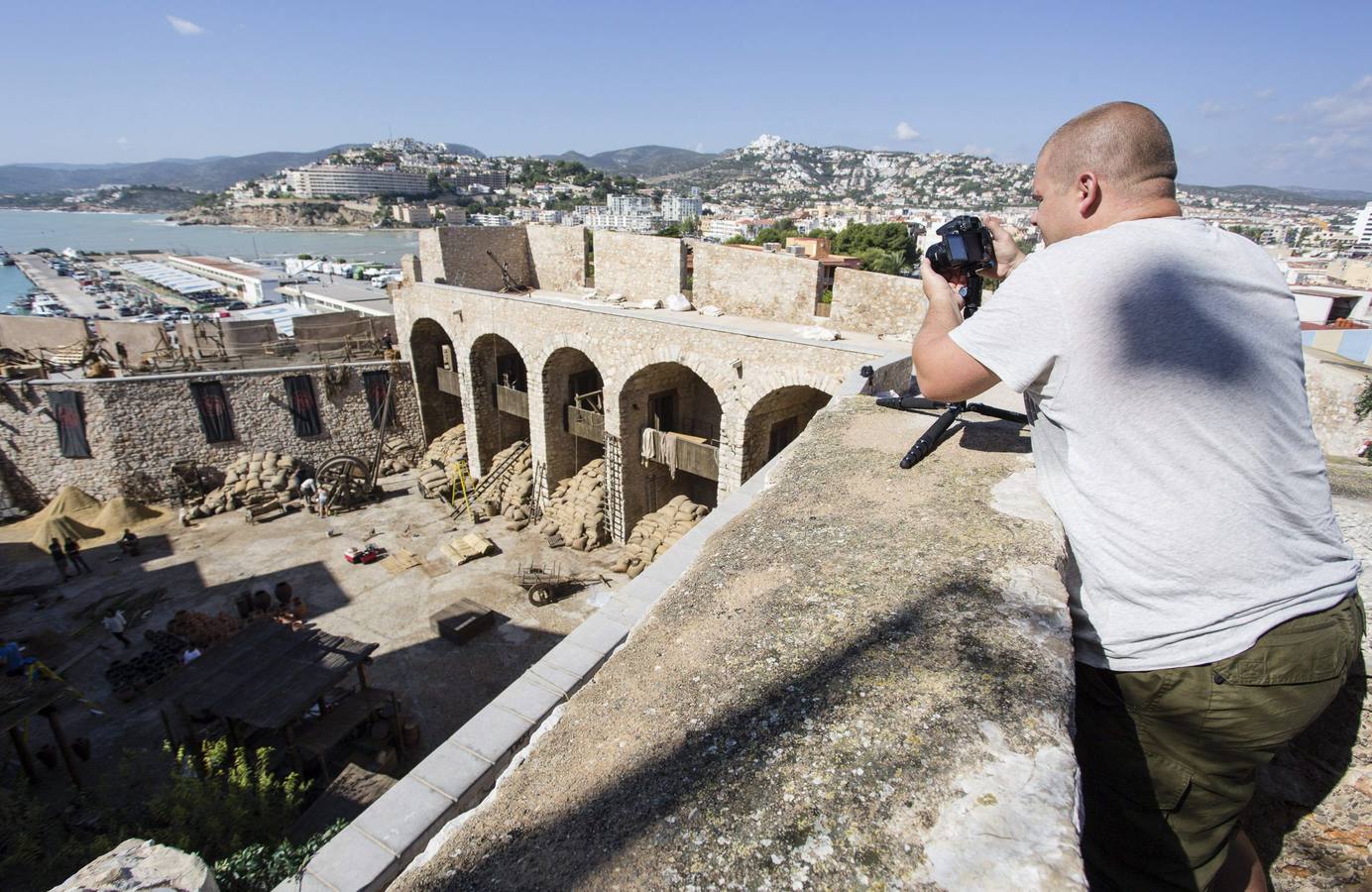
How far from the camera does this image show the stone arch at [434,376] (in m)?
18.8

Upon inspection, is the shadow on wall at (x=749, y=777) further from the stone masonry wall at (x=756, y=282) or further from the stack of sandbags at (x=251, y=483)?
the stack of sandbags at (x=251, y=483)

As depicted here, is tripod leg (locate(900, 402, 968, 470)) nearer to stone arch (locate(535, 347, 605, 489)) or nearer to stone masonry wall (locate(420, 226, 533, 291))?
stone arch (locate(535, 347, 605, 489))

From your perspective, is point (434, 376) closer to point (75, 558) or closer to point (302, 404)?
point (302, 404)

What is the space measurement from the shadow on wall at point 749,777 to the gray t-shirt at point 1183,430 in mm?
414

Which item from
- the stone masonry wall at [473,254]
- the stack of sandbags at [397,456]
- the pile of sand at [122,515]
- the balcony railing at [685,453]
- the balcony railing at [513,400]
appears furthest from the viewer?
the stack of sandbags at [397,456]

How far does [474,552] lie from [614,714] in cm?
1312

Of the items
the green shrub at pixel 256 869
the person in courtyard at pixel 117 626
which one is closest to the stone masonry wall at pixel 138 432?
the person in courtyard at pixel 117 626

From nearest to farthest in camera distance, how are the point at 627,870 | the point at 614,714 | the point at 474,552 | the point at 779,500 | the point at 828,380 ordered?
1. the point at 627,870
2. the point at 614,714
3. the point at 779,500
4. the point at 828,380
5. the point at 474,552

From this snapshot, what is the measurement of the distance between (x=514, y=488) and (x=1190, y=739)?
1578 cm

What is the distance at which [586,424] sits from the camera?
1506 cm

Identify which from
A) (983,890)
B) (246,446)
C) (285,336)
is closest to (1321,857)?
(983,890)

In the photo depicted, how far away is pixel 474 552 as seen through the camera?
46.8 feet

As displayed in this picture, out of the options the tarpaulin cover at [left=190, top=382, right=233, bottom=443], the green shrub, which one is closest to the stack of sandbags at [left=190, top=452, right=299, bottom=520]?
the tarpaulin cover at [left=190, top=382, right=233, bottom=443]

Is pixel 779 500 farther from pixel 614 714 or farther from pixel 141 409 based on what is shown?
pixel 141 409
